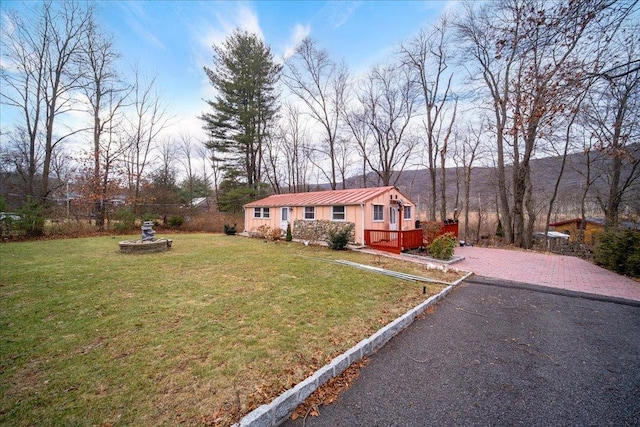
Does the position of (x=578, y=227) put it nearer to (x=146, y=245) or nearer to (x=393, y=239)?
(x=393, y=239)

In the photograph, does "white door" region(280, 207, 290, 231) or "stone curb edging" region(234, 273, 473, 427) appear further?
"white door" region(280, 207, 290, 231)

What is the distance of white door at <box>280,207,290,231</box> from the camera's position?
48.7ft

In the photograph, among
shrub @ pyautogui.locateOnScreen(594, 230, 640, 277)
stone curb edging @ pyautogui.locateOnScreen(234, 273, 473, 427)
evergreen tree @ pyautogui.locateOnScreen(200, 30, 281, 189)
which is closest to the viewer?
stone curb edging @ pyautogui.locateOnScreen(234, 273, 473, 427)

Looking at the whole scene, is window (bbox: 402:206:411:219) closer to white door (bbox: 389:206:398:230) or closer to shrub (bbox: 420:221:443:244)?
white door (bbox: 389:206:398:230)

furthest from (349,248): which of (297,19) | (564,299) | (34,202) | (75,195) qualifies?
(75,195)

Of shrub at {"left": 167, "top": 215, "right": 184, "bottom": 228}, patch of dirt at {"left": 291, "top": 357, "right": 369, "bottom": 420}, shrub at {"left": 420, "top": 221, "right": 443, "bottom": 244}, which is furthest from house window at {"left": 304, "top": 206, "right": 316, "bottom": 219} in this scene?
shrub at {"left": 167, "top": 215, "right": 184, "bottom": 228}

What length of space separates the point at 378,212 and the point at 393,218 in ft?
5.19

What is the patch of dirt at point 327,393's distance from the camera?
2.18m

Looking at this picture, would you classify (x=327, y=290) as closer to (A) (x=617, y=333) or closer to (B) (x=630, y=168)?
(A) (x=617, y=333)

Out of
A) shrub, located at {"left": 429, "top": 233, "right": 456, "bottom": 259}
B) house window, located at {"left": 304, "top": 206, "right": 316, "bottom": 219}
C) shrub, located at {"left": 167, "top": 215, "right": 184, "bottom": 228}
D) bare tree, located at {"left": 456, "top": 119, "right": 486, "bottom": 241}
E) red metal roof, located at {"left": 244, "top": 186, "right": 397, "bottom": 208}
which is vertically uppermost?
bare tree, located at {"left": 456, "top": 119, "right": 486, "bottom": 241}

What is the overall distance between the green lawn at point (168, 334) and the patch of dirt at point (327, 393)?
0.21 metres

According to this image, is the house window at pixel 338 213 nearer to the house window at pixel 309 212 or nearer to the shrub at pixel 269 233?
the house window at pixel 309 212

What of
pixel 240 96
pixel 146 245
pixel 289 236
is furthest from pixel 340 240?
pixel 240 96

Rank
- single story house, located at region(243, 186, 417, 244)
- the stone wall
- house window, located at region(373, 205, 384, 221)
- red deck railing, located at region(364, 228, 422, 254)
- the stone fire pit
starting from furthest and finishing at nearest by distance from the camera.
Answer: house window, located at region(373, 205, 384, 221) → the stone wall → single story house, located at region(243, 186, 417, 244) → red deck railing, located at region(364, 228, 422, 254) → the stone fire pit
